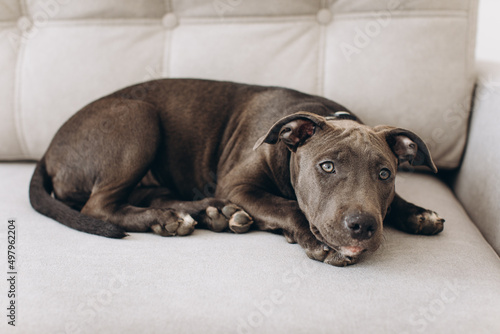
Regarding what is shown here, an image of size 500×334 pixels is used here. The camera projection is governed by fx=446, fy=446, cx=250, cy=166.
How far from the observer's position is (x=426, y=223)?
7.59 feet

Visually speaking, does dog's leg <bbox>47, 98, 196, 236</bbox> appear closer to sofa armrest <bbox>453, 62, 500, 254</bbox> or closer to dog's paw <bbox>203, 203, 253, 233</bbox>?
dog's paw <bbox>203, 203, 253, 233</bbox>

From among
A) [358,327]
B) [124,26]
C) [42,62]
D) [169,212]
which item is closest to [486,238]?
[358,327]

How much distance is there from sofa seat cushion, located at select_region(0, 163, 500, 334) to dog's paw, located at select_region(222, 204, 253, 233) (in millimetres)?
84

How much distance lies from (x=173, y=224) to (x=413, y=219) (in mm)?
1268

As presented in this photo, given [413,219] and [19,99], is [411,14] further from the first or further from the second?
[19,99]

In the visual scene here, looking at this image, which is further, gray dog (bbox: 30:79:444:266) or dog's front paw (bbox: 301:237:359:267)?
gray dog (bbox: 30:79:444:266)

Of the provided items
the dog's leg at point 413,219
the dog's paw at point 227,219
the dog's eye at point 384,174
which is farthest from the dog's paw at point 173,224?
the dog's leg at point 413,219

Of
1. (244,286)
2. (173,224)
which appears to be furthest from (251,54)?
(244,286)

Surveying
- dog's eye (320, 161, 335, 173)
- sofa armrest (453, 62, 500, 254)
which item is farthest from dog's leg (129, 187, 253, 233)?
sofa armrest (453, 62, 500, 254)

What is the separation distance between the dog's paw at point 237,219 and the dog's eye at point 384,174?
2.36 feet

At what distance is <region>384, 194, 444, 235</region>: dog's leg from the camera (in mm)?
→ 2316

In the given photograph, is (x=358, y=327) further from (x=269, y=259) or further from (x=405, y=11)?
(x=405, y=11)

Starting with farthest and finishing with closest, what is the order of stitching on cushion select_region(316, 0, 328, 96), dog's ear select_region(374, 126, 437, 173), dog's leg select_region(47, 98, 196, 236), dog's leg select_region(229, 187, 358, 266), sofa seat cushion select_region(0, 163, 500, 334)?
stitching on cushion select_region(316, 0, 328, 96)
dog's leg select_region(47, 98, 196, 236)
dog's ear select_region(374, 126, 437, 173)
dog's leg select_region(229, 187, 358, 266)
sofa seat cushion select_region(0, 163, 500, 334)

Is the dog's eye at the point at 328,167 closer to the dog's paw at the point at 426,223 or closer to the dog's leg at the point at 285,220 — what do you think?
the dog's leg at the point at 285,220
